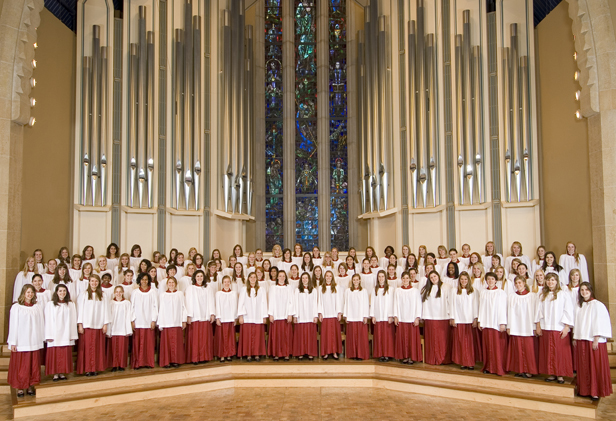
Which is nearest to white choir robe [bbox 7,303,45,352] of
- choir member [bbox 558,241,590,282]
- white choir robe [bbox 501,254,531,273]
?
white choir robe [bbox 501,254,531,273]

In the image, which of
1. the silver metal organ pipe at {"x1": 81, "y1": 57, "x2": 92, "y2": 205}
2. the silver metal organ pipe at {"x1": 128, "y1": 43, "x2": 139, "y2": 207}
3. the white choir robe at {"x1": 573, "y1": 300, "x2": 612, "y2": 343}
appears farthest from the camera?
the silver metal organ pipe at {"x1": 128, "y1": 43, "x2": 139, "y2": 207}

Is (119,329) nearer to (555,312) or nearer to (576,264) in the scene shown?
(555,312)

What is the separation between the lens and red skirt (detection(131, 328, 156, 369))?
6.93 metres

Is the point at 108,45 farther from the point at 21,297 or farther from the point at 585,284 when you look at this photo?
the point at 585,284

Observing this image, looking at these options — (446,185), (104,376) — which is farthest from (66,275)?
(446,185)

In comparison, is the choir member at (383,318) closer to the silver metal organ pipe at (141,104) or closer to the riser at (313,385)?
the riser at (313,385)

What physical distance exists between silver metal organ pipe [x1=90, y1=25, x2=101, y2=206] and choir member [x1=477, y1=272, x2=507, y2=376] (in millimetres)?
6435

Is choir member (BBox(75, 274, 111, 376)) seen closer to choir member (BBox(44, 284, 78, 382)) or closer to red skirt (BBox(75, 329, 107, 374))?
red skirt (BBox(75, 329, 107, 374))

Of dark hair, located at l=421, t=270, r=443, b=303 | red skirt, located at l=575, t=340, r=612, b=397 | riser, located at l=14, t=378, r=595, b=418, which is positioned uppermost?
dark hair, located at l=421, t=270, r=443, b=303

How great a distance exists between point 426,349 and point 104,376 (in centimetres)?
411

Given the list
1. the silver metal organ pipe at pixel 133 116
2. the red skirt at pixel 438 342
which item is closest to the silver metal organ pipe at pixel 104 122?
the silver metal organ pipe at pixel 133 116

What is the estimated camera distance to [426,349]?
719cm

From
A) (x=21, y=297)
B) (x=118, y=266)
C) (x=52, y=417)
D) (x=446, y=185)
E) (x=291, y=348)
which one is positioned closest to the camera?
(x=52, y=417)

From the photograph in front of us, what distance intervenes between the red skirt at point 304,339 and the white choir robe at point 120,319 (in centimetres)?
220
